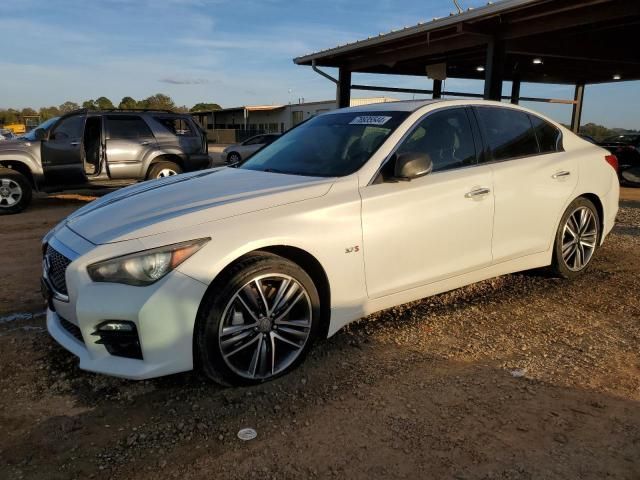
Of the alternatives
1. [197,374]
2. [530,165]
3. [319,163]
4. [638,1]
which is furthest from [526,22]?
[197,374]

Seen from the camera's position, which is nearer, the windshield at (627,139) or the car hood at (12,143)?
the car hood at (12,143)

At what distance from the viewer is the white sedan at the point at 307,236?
2693 millimetres

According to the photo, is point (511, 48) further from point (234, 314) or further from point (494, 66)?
point (234, 314)

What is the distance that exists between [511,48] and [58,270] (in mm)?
12642

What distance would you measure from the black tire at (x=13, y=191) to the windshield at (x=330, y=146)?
255 inches

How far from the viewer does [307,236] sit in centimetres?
305

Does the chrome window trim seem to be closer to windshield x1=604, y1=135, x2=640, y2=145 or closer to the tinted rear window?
the tinted rear window

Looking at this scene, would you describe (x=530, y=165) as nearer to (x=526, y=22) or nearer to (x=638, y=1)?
(x=638, y=1)

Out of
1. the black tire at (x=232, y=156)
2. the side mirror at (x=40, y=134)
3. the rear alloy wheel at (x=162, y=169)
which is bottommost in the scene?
A: the black tire at (x=232, y=156)

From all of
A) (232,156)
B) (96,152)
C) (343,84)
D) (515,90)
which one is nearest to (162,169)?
(96,152)

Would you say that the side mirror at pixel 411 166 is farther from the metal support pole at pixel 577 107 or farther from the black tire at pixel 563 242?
the metal support pole at pixel 577 107

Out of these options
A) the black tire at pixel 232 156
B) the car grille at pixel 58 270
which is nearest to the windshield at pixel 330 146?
the car grille at pixel 58 270

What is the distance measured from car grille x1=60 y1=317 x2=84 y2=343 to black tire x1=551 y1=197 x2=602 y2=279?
3.86m

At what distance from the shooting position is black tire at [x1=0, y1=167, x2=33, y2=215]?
890 cm
